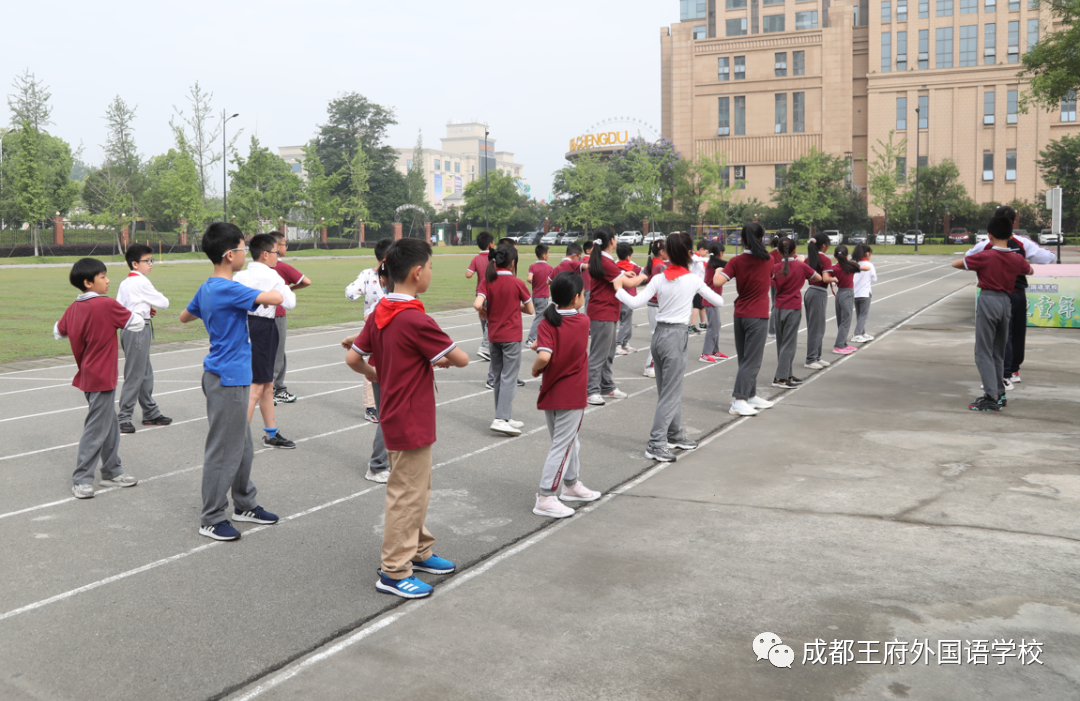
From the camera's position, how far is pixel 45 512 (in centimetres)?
648

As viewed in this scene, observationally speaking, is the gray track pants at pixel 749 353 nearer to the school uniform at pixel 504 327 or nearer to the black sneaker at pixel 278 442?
the school uniform at pixel 504 327

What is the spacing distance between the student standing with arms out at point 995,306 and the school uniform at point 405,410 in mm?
7473

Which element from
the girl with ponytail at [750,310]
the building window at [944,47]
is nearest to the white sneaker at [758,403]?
the girl with ponytail at [750,310]

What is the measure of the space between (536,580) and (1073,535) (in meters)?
3.56

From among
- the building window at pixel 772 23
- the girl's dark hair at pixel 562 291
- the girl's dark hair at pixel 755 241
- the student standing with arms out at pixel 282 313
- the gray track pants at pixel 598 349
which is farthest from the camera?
the building window at pixel 772 23

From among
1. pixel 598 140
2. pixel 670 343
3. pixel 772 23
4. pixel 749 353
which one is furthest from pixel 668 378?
pixel 598 140

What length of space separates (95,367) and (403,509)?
11.6ft

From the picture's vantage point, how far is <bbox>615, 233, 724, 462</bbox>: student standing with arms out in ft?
26.3

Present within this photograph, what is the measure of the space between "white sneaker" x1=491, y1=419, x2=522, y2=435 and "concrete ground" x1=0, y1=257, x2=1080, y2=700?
15 centimetres

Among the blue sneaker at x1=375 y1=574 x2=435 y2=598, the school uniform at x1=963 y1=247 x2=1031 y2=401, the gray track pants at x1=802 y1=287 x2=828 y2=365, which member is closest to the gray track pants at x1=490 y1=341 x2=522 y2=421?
the blue sneaker at x1=375 y1=574 x2=435 y2=598

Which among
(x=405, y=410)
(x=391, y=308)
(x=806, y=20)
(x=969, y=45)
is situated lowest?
(x=405, y=410)

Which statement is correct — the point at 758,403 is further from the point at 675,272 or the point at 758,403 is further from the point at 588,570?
the point at 588,570

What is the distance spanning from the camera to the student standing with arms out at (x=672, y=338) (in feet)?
26.3

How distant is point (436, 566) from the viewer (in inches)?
204
